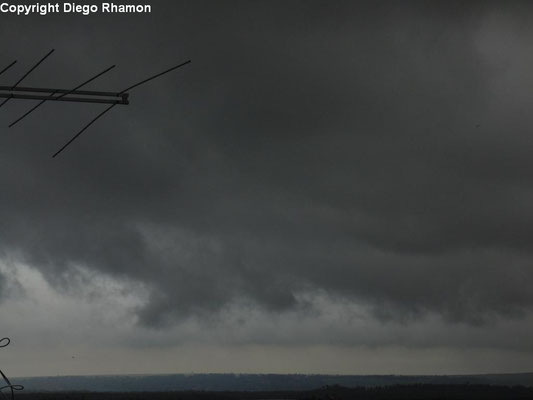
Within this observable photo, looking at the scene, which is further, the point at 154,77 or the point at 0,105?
the point at 154,77

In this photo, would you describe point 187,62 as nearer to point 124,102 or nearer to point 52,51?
point 124,102

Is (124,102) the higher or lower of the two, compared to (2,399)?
higher

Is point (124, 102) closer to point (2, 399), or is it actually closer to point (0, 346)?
point (0, 346)

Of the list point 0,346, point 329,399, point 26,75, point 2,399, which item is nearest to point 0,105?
point 26,75

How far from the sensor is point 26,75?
734 inches

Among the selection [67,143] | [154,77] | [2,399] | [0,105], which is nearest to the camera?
[0,105]

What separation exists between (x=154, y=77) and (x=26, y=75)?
124 inches

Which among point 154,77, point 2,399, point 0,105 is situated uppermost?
point 154,77

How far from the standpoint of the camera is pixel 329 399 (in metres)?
60.3

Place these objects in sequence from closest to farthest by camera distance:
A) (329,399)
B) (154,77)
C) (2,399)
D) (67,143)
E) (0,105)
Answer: (0,105), (154,77), (67,143), (2,399), (329,399)

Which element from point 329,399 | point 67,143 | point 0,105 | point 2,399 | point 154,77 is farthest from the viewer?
point 329,399

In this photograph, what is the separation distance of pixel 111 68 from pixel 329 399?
4673 centimetres

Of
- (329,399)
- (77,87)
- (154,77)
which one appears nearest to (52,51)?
(77,87)

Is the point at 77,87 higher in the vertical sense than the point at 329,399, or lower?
higher
